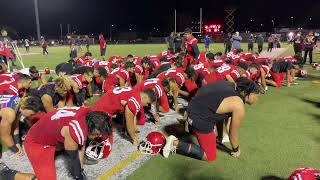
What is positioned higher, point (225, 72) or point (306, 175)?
point (225, 72)

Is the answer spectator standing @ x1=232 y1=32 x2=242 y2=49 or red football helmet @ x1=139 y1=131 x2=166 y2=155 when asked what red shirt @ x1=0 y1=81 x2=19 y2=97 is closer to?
red football helmet @ x1=139 y1=131 x2=166 y2=155

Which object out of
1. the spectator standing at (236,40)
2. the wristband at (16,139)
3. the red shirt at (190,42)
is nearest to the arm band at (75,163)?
the wristband at (16,139)

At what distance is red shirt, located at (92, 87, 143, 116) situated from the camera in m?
5.48

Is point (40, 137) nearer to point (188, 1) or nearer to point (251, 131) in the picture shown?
point (251, 131)

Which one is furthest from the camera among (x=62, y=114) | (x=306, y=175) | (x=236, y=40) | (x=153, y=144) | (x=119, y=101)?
(x=236, y=40)

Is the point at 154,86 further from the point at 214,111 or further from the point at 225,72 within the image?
the point at 225,72

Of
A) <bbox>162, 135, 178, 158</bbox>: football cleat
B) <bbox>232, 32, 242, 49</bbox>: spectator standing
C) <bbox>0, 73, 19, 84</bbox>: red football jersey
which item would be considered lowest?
<bbox>162, 135, 178, 158</bbox>: football cleat

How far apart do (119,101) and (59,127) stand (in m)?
1.70

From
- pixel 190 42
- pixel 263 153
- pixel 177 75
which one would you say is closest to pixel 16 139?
pixel 177 75

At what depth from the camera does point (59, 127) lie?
4.06 meters

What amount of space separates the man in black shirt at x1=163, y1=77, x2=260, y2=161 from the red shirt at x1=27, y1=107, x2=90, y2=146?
5.57 ft

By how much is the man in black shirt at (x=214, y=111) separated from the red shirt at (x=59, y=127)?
170 cm

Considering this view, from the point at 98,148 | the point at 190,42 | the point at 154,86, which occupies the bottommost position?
the point at 98,148

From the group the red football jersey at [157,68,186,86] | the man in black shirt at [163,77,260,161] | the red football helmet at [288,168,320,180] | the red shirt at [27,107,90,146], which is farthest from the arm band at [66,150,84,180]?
the red football jersey at [157,68,186,86]
